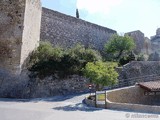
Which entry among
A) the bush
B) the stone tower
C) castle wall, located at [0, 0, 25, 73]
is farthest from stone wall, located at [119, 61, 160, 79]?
castle wall, located at [0, 0, 25, 73]

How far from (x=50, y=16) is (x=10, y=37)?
8465 mm

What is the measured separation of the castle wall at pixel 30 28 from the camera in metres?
21.6

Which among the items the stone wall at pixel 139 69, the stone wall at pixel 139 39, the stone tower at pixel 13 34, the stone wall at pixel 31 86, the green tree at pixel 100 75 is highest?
the stone wall at pixel 139 39

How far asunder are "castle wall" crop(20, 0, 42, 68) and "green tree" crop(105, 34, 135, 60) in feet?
38.7

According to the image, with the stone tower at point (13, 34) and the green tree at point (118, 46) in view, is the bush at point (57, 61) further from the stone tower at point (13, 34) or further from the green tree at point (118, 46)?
the green tree at point (118, 46)

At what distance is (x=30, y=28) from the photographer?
74.8 ft

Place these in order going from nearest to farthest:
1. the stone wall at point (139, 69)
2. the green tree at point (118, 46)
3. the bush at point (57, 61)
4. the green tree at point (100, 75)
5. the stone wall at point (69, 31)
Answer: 1. the green tree at point (100, 75)
2. the bush at point (57, 61)
3. the stone wall at point (139, 69)
4. the stone wall at point (69, 31)
5. the green tree at point (118, 46)

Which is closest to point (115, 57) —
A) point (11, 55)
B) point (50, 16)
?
point (50, 16)

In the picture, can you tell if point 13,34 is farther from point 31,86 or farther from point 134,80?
point 134,80

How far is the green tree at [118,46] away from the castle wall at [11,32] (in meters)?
15.1

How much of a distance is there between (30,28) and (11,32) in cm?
207

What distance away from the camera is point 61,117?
13023 mm

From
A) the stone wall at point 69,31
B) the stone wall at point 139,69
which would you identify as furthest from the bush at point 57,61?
the stone wall at point 139,69

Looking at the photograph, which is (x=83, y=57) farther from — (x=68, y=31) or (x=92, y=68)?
(x=68, y=31)
